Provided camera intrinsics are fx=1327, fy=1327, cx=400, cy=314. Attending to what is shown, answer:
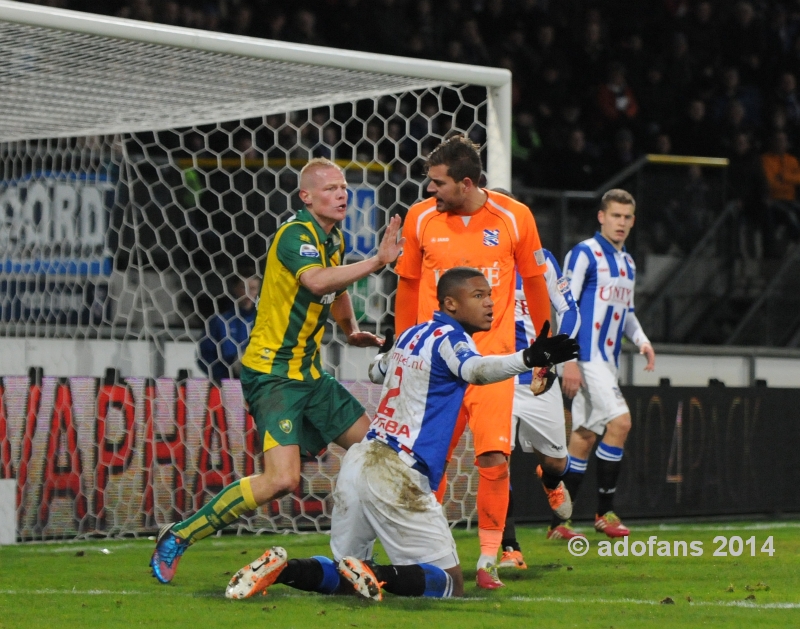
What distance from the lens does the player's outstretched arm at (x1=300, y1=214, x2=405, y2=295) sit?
17.6 ft

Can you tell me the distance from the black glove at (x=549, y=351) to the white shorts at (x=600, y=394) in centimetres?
344

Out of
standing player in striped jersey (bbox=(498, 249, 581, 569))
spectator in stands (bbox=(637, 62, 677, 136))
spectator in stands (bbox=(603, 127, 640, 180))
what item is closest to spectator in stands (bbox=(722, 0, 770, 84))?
spectator in stands (bbox=(637, 62, 677, 136))

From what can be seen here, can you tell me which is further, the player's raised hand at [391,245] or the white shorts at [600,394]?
the white shorts at [600,394]

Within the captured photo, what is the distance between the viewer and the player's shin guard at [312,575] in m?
5.07

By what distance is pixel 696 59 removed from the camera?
52.4ft

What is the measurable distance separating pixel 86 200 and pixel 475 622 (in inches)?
232

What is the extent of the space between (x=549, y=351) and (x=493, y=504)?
1.38m

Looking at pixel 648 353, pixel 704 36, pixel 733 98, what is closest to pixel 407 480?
pixel 648 353

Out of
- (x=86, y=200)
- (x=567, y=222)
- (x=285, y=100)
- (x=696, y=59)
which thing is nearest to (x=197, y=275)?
(x=86, y=200)

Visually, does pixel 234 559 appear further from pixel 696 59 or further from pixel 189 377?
pixel 696 59

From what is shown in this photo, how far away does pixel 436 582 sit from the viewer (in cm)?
516

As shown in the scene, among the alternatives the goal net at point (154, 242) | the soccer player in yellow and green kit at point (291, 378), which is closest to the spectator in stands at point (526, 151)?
the goal net at point (154, 242)

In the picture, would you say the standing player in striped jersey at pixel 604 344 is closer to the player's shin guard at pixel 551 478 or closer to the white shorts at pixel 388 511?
the player's shin guard at pixel 551 478

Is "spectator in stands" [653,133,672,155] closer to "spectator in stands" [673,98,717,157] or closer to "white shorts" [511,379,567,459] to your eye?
"spectator in stands" [673,98,717,157]
